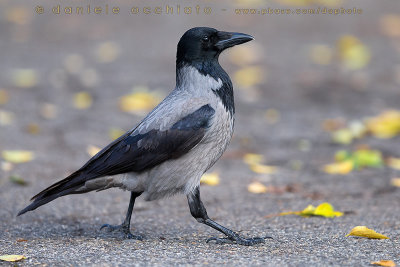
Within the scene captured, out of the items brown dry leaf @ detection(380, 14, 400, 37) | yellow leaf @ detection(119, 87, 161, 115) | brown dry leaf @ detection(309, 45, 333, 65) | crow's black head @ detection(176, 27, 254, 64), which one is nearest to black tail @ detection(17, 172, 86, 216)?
crow's black head @ detection(176, 27, 254, 64)

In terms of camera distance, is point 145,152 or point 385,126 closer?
point 145,152

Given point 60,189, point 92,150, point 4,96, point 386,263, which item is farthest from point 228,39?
point 4,96

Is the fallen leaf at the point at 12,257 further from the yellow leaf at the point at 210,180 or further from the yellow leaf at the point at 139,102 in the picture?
the yellow leaf at the point at 139,102

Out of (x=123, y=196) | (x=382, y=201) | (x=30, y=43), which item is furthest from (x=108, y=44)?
(x=382, y=201)

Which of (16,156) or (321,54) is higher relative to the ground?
(321,54)

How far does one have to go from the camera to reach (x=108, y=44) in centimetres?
1138

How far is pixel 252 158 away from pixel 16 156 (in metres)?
2.32

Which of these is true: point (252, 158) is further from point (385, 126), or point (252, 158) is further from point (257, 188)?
point (385, 126)

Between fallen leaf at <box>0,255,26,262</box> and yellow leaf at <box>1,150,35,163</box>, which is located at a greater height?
fallen leaf at <box>0,255,26,262</box>

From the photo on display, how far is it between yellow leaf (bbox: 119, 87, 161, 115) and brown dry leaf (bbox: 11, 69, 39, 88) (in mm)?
1513

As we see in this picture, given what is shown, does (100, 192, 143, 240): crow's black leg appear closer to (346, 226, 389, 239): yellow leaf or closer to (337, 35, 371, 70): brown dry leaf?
(346, 226, 389, 239): yellow leaf

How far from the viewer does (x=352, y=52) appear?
35.0 ft

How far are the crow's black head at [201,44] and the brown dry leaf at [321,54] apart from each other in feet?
19.1

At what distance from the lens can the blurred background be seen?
570cm
